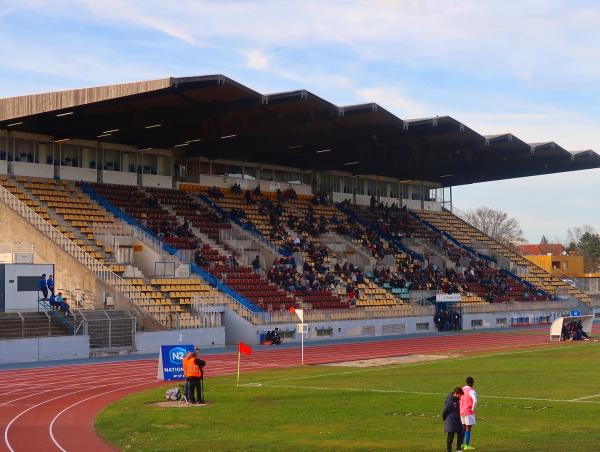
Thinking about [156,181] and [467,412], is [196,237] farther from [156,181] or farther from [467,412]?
[467,412]

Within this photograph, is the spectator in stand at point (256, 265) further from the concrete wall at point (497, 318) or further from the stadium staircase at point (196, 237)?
the concrete wall at point (497, 318)

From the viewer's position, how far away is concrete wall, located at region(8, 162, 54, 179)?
5188 centimetres

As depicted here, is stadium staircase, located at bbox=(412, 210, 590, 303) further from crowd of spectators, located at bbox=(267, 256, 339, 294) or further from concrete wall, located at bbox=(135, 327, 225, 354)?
concrete wall, located at bbox=(135, 327, 225, 354)

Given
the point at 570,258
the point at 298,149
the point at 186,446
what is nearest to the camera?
the point at 186,446

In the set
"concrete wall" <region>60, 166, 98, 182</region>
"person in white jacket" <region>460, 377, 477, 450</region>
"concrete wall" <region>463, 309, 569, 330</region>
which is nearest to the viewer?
"person in white jacket" <region>460, 377, 477, 450</region>

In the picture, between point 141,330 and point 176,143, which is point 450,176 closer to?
point 176,143

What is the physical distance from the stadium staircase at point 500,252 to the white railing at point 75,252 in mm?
38323

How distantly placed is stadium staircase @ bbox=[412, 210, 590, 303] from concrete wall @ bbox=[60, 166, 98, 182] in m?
31.7

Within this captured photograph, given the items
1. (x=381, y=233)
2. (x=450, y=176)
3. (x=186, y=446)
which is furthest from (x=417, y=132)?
(x=186, y=446)

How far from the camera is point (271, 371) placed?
1422 inches

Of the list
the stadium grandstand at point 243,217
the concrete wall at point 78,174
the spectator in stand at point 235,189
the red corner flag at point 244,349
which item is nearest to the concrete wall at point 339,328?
the stadium grandstand at point 243,217

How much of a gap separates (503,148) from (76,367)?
37.8m

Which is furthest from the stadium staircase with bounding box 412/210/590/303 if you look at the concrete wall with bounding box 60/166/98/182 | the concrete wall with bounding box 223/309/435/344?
the concrete wall with bounding box 60/166/98/182

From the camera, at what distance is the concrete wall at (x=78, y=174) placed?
2154 inches
